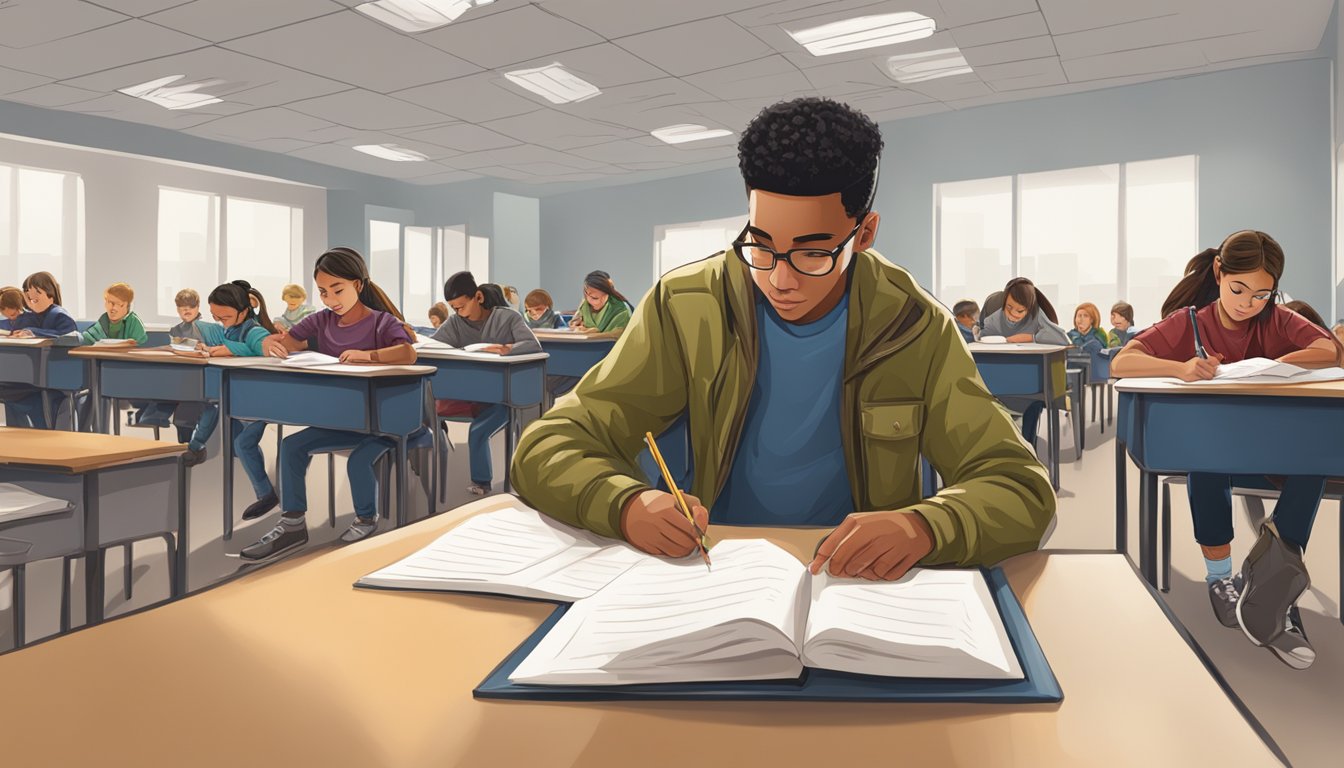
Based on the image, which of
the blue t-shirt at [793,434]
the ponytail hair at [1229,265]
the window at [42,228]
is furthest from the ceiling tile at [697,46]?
the window at [42,228]

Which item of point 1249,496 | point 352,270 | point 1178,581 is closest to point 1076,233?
point 1178,581

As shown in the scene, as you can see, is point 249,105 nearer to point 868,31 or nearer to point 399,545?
point 868,31

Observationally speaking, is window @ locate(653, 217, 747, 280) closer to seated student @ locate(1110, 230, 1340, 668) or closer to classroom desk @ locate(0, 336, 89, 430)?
classroom desk @ locate(0, 336, 89, 430)

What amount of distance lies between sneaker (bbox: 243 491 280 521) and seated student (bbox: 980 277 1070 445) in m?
3.77

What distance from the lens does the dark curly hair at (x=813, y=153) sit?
0.99 metres

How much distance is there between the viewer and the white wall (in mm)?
8875

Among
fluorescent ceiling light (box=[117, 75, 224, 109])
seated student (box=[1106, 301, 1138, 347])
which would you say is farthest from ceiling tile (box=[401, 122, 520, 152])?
seated student (box=[1106, 301, 1138, 347])

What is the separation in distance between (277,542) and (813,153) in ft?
8.83

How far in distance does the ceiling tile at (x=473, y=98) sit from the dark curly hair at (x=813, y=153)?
18.9 ft

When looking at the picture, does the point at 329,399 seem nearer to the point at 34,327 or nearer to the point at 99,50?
the point at 34,327

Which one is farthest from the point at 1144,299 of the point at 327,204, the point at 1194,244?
A: the point at 327,204

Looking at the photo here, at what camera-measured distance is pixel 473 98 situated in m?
6.89

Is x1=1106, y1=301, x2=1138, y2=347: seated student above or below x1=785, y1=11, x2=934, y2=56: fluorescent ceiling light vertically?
below

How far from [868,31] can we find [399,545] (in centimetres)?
537
